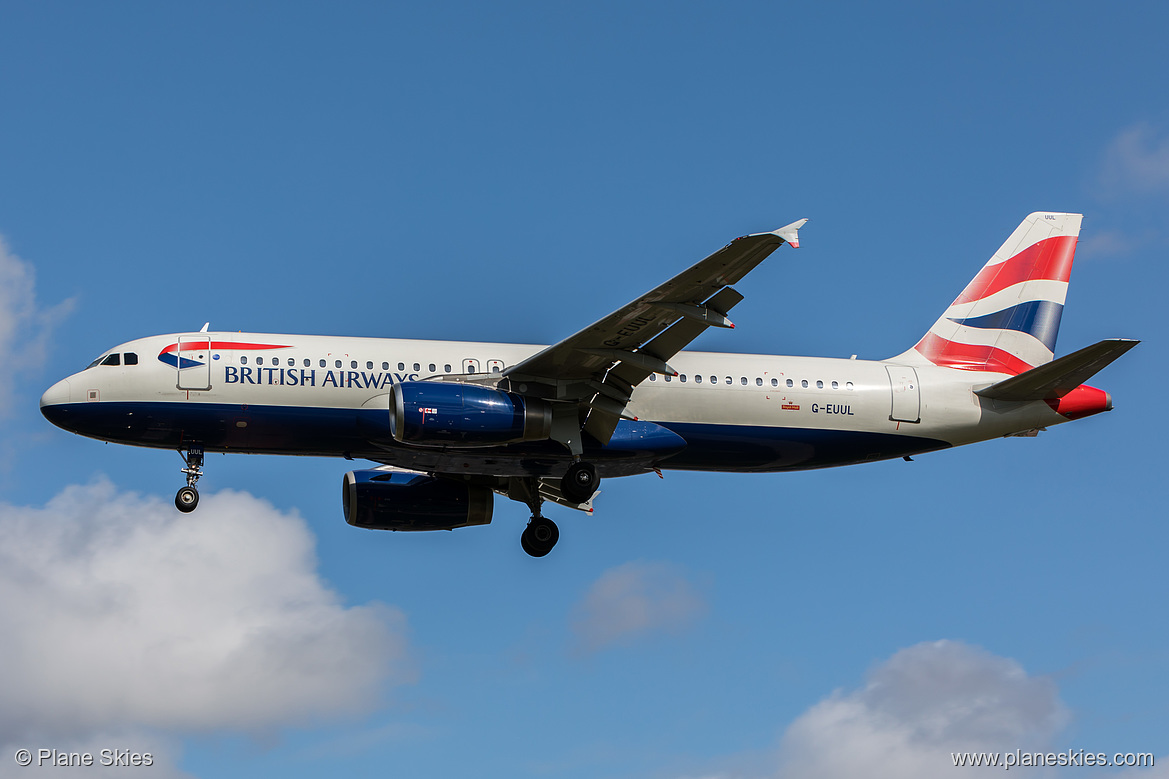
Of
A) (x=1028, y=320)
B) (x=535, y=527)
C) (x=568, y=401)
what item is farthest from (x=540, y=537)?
(x=1028, y=320)

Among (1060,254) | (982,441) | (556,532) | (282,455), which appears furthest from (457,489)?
(1060,254)

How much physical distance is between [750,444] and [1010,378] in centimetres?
721

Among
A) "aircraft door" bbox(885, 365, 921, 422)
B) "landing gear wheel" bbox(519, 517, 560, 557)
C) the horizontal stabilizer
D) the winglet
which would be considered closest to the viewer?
the winglet

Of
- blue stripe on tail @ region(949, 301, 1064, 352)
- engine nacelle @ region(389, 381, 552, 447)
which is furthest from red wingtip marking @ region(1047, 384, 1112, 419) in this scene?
engine nacelle @ region(389, 381, 552, 447)

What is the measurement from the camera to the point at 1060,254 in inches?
1468

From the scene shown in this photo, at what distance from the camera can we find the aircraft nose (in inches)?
1182

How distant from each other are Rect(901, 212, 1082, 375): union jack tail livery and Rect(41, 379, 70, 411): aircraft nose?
71.1ft

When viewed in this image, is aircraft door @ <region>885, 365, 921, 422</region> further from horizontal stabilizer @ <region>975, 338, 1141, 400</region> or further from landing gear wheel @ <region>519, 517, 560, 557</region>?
landing gear wheel @ <region>519, 517, 560, 557</region>

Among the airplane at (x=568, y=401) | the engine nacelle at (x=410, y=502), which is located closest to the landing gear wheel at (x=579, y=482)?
the airplane at (x=568, y=401)

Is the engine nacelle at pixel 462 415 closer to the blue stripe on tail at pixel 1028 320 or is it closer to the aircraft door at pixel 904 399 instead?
the aircraft door at pixel 904 399

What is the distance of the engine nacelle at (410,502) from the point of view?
3566 centimetres

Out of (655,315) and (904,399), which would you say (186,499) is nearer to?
(655,315)

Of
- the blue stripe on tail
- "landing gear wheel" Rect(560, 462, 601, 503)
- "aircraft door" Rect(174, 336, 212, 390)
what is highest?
the blue stripe on tail

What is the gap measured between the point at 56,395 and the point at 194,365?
3252 millimetres
